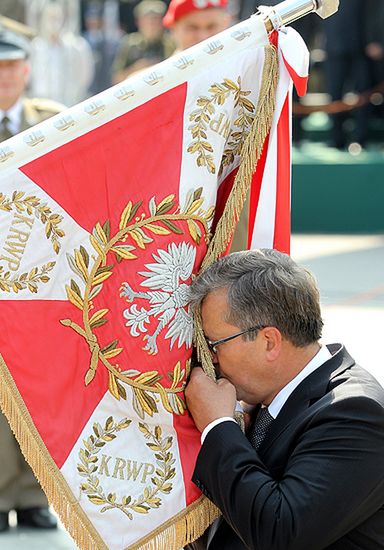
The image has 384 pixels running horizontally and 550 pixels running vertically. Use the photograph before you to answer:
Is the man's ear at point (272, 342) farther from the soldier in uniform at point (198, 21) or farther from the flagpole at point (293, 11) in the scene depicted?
the soldier in uniform at point (198, 21)

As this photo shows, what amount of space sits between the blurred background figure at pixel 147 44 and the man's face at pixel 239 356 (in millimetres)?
9657

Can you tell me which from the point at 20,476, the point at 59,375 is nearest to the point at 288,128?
the point at 59,375

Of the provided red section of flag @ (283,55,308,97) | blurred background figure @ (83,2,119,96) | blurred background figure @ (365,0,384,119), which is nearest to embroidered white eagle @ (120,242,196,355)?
red section of flag @ (283,55,308,97)

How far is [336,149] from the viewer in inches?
439

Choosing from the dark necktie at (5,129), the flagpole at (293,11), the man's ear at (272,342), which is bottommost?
the man's ear at (272,342)

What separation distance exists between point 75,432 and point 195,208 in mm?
555

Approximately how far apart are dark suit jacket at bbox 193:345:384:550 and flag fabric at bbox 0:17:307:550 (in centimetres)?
16

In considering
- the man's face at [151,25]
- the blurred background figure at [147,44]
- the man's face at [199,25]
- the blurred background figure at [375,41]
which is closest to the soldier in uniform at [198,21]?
the man's face at [199,25]

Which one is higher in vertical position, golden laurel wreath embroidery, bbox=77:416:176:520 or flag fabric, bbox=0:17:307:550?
flag fabric, bbox=0:17:307:550

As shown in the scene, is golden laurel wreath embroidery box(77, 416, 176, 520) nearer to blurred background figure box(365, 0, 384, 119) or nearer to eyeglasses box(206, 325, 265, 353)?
eyeglasses box(206, 325, 265, 353)

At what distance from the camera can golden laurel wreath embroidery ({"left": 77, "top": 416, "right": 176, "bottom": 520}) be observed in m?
2.46

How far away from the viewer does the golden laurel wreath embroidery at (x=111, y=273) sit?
244 centimetres

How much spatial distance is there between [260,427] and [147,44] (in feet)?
33.1

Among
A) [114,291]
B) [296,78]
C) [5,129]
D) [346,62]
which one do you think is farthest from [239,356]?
[346,62]
